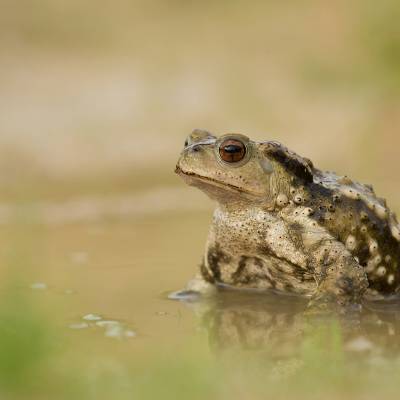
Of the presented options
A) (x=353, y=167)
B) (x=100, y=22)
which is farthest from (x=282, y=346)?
(x=100, y=22)

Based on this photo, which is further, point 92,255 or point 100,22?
point 100,22

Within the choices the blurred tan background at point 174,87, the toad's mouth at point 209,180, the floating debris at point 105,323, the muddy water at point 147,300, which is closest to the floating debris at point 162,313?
the muddy water at point 147,300

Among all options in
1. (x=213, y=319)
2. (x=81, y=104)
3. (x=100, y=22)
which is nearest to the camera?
(x=213, y=319)

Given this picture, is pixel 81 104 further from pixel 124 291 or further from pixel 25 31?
pixel 124 291

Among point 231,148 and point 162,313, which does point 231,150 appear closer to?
point 231,148

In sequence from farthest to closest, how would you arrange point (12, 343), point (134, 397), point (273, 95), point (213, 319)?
point (273, 95) → point (213, 319) → point (12, 343) → point (134, 397)

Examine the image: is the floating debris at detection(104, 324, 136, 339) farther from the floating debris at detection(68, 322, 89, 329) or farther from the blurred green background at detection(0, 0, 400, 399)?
the floating debris at detection(68, 322, 89, 329)

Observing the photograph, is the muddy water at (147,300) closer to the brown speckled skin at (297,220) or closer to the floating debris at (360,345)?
the floating debris at (360,345)
